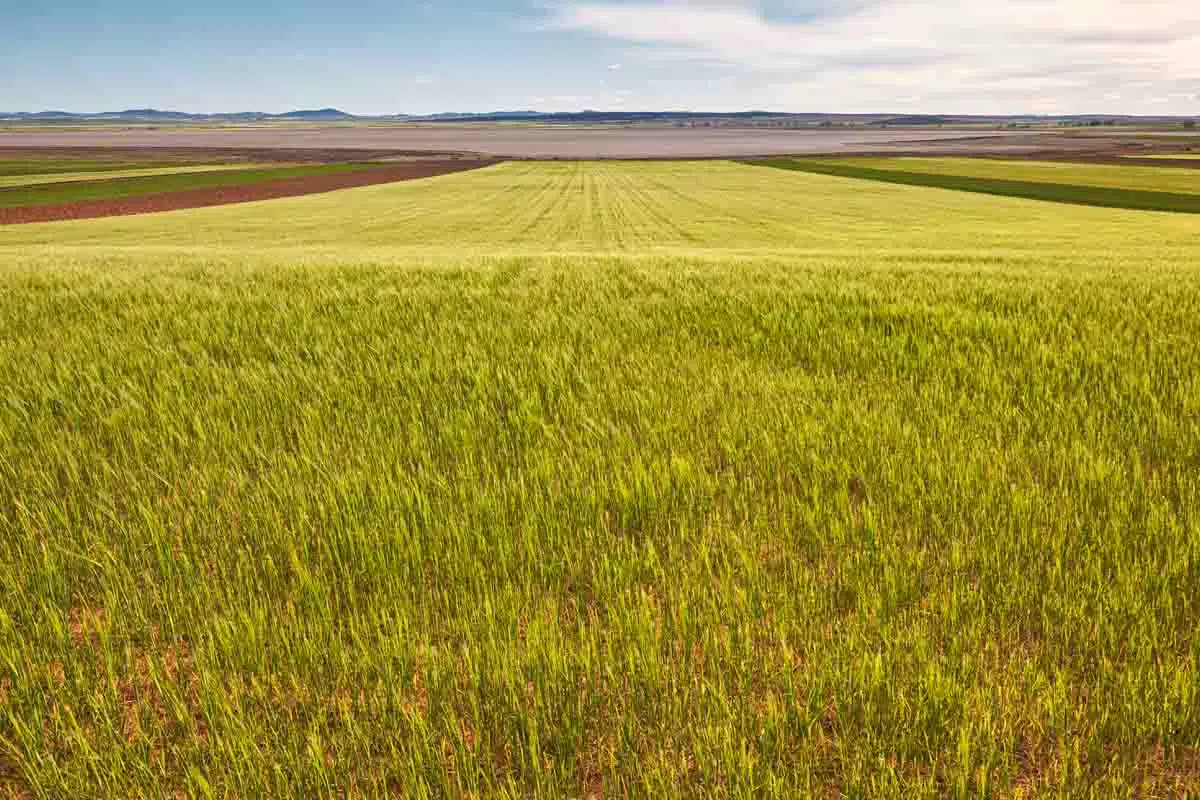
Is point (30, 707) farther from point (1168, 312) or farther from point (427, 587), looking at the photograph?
point (1168, 312)

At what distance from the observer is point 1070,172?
255 feet

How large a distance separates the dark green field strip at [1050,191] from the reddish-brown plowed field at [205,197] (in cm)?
5776

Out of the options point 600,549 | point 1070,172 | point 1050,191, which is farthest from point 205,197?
point 1070,172

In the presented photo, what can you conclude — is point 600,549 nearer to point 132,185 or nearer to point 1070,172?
point 132,185

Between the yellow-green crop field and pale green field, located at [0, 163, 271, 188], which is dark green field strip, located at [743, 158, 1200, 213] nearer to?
the yellow-green crop field

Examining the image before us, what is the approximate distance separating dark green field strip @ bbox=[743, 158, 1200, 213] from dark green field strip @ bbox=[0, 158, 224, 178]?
301 ft

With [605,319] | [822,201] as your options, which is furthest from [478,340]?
[822,201]

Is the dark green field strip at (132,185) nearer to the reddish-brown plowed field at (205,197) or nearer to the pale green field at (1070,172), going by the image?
the reddish-brown plowed field at (205,197)

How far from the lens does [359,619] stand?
2.55 metres

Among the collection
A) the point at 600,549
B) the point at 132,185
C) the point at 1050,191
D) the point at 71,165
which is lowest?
the point at 600,549

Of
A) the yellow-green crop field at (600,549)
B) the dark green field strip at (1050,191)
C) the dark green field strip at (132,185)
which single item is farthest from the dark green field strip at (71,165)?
the yellow-green crop field at (600,549)

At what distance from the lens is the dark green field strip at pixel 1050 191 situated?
4667cm

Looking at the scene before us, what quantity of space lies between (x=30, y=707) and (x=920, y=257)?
16.9 meters

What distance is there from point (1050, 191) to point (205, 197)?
73030 mm
